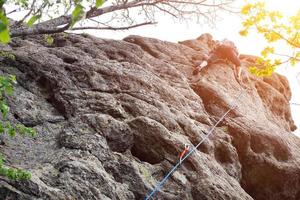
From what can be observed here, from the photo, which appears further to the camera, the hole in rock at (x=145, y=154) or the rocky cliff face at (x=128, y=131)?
the hole in rock at (x=145, y=154)

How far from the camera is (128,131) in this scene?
8016 mm

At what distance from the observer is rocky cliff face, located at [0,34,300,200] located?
637cm

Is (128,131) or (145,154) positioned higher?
(128,131)

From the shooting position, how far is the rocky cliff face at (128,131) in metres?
6.37

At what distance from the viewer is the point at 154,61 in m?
13.9

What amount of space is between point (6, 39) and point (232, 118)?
1096 centimetres

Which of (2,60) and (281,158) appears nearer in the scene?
(2,60)

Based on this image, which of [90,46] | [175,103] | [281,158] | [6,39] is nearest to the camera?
[6,39]

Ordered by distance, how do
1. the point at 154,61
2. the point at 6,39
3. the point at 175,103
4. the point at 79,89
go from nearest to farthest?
the point at 6,39 < the point at 79,89 < the point at 175,103 < the point at 154,61

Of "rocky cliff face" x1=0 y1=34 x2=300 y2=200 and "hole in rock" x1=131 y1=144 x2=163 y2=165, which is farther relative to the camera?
"hole in rock" x1=131 y1=144 x2=163 y2=165

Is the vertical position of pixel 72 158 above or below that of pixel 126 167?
above

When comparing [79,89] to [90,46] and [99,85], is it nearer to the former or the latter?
[99,85]

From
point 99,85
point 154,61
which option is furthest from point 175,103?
point 154,61

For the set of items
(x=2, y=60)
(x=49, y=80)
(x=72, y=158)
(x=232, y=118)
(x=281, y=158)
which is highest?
(x=2, y=60)
